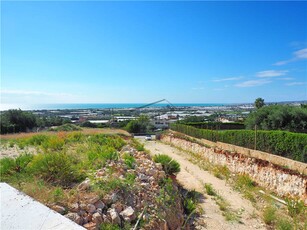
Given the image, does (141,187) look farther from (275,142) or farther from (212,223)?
(275,142)

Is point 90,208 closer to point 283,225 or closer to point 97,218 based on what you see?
point 97,218

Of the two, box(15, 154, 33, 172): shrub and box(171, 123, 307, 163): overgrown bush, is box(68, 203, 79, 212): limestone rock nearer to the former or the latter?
box(15, 154, 33, 172): shrub

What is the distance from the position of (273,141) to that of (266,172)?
2.47 meters

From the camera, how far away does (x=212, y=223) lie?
5.96 metres

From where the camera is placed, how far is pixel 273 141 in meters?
11.2

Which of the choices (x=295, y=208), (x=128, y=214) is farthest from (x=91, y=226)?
(x=295, y=208)

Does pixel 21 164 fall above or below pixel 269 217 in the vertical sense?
above

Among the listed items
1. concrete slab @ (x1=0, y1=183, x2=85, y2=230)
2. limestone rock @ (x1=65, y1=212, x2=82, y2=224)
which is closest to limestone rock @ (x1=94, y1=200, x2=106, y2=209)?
limestone rock @ (x1=65, y1=212, x2=82, y2=224)

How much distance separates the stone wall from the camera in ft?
25.4

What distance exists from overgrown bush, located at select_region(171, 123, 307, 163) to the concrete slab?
949 centimetres

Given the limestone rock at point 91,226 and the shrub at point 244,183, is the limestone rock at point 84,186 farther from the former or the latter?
the shrub at point 244,183

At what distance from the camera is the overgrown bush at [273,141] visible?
9.54 metres

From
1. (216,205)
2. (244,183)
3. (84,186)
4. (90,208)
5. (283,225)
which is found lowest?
(244,183)

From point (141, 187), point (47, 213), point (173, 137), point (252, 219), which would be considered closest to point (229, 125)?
point (173, 137)
